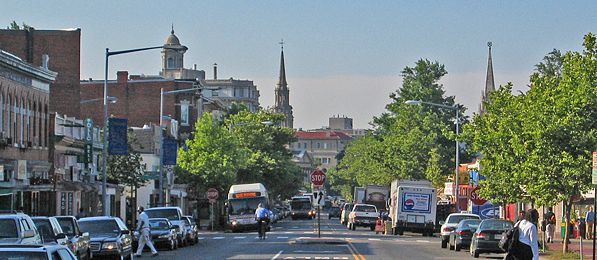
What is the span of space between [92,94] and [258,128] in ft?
50.4

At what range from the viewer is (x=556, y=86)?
4266cm

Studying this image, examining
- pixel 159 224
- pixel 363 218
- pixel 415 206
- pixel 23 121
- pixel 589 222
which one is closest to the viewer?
pixel 159 224

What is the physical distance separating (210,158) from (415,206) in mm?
23820

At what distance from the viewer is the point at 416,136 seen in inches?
4021

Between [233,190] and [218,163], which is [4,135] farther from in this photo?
[218,163]

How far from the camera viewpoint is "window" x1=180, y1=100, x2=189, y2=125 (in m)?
113

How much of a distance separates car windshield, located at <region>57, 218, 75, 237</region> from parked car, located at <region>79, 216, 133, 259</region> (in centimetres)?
154

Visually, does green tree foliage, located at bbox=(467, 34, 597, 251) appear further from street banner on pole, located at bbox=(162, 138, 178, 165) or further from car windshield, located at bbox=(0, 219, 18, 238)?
street banner on pole, located at bbox=(162, 138, 178, 165)

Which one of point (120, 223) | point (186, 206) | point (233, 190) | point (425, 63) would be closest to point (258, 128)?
point (186, 206)

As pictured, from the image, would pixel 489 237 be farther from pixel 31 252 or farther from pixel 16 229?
pixel 31 252

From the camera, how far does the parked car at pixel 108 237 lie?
32594 millimetres

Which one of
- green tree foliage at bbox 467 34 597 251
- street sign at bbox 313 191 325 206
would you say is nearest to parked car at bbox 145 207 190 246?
street sign at bbox 313 191 325 206

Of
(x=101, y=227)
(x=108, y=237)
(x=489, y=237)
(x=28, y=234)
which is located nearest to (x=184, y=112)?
(x=489, y=237)

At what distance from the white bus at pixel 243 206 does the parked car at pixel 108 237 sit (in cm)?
3881
